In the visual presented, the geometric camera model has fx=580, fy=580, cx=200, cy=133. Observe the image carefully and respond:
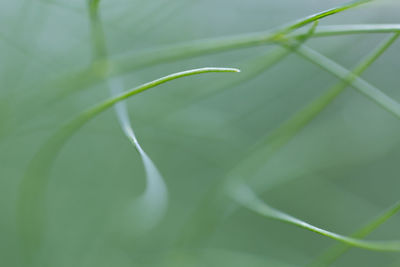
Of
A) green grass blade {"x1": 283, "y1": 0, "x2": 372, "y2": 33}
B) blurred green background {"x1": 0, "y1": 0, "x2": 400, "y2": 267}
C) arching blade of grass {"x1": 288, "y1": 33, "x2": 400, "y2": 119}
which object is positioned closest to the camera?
green grass blade {"x1": 283, "y1": 0, "x2": 372, "y2": 33}

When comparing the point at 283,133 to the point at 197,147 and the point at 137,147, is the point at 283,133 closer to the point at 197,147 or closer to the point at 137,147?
the point at 137,147

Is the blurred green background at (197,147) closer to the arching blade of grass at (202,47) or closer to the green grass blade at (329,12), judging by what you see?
the arching blade of grass at (202,47)

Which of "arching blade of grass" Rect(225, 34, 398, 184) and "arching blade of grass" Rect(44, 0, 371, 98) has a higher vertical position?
"arching blade of grass" Rect(44, 0, 371, 98)

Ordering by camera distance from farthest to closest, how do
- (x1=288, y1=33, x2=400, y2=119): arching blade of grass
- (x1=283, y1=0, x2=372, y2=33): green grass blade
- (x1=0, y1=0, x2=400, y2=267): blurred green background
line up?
(x1=0, y1=0, x2=400, y2=267): blurred green background, (x1=288, y1=33, x2=400, y2=119): arching blade of grass, (x1=283, y1=0, x2=372, y2=33): green grass blade

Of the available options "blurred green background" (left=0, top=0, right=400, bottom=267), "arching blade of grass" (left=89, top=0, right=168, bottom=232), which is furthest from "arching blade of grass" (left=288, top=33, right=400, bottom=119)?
"blurred green background" (left=0, top=0, right=400, bottom=267)

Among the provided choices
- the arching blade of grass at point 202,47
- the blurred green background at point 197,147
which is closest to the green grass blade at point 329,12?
the arching blade of grass at point 202,47

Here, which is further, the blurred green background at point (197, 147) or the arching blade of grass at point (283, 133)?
the blurred green background at point (197, 147)

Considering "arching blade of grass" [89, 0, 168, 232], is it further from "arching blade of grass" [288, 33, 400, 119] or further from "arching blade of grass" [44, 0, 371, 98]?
"arching blade of grass" [288, 33, 400, 119]

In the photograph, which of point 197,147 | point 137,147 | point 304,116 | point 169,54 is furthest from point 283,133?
point 197,147

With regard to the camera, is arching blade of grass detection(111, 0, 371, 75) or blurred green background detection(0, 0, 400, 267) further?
blurred green background detection(0, 0, 400, 267)

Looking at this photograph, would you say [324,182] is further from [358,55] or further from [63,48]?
[63,48]
